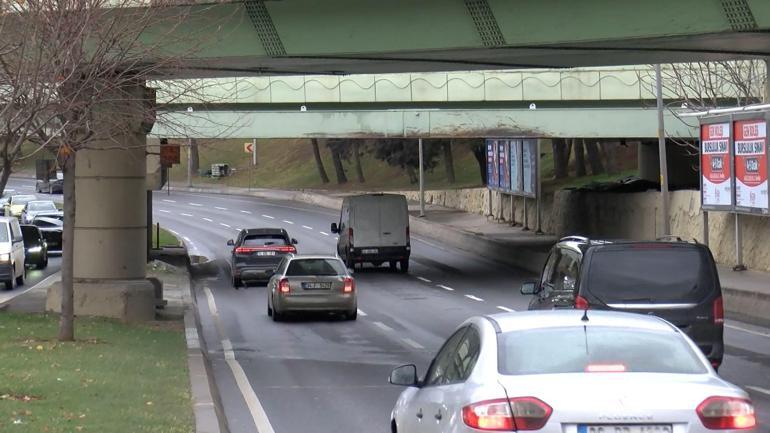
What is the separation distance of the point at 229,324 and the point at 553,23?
1019cm

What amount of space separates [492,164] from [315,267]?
123ft

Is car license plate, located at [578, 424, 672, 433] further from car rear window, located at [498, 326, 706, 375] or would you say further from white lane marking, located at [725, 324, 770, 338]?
white lane marking, located at [725, 324, 770, 338]

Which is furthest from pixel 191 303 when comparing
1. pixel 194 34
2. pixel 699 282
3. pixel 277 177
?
pixel 277 177

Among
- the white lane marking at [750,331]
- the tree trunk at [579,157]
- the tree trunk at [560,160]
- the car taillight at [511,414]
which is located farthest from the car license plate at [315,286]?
the tree trunk at [560,160]

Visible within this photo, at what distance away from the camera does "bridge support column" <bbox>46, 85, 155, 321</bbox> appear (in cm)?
2253

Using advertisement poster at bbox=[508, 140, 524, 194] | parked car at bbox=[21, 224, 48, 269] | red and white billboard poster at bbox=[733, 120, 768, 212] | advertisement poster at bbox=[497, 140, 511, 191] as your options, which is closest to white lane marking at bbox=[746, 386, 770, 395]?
red and white billboard poster at bbox=[733, 120, 768, 212]

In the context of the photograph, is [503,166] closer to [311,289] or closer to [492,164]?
[492,164]

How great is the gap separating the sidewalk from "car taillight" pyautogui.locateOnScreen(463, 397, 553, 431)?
61.9ft

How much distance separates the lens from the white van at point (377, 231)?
43.4 meters

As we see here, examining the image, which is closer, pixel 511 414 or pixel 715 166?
pixel 511 414

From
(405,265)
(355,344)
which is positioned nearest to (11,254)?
(355,344)

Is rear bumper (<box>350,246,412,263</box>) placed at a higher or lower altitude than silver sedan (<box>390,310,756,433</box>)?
lower

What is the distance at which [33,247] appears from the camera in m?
40.5

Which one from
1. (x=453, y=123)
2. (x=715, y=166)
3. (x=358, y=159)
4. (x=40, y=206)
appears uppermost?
(x=453, y=123)
